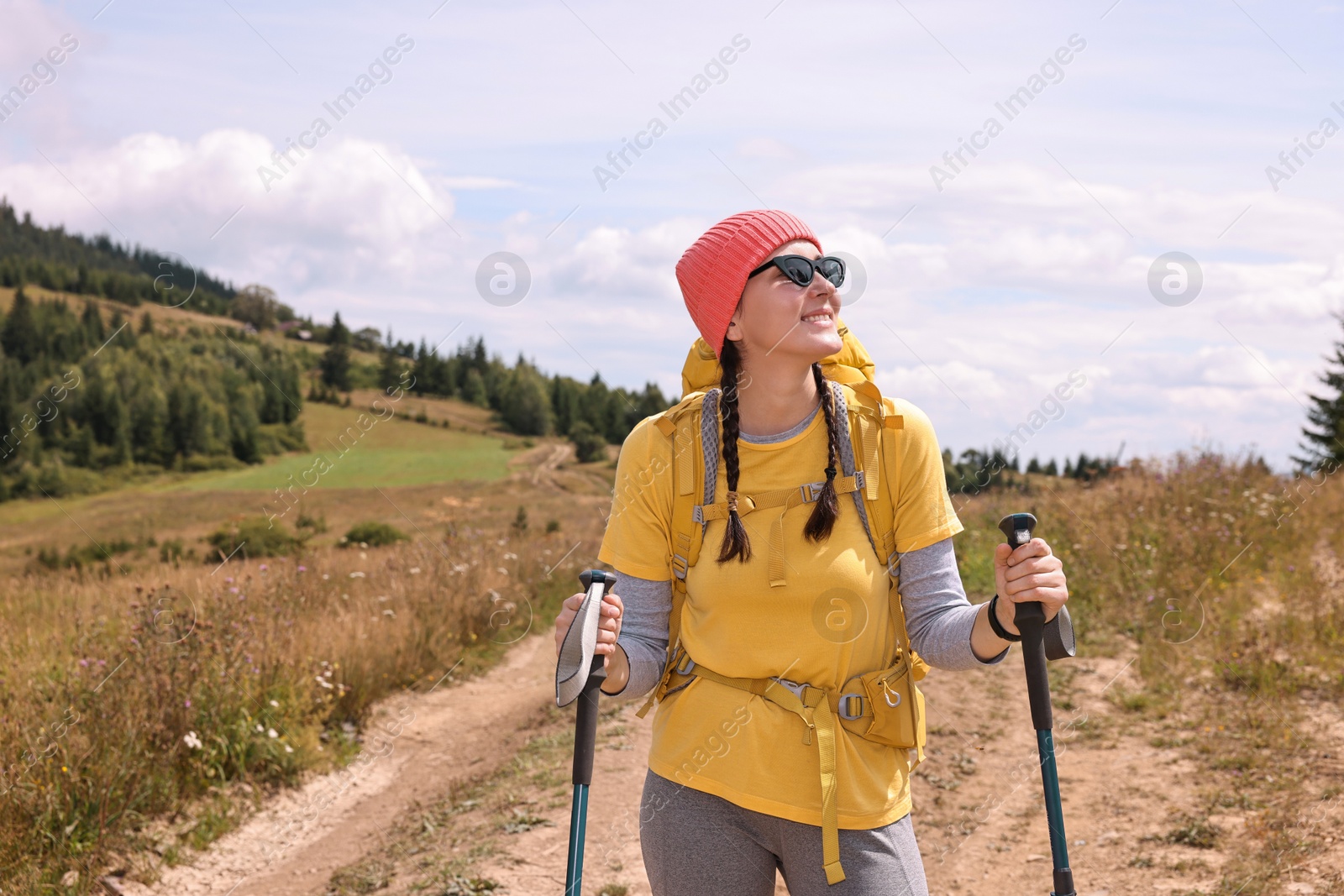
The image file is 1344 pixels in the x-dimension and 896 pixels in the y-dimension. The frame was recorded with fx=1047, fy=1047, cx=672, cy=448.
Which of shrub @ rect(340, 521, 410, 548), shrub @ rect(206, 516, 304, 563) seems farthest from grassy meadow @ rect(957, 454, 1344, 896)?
shrub @ rect(340, 521, 410, 548)

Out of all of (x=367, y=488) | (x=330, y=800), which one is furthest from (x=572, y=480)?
(x=330, y=800)

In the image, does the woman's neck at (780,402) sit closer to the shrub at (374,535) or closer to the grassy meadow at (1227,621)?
the grassy meadow at (1227,621)

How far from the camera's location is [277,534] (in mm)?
17109

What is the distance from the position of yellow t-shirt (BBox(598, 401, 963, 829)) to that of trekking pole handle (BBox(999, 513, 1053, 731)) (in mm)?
178

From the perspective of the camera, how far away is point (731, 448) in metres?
2.45

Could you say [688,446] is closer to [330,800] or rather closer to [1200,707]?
[330,800]

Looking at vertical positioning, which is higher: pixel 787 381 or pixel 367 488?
pixel 787 381

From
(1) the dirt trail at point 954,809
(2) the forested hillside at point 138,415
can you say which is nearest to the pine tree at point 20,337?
(2) the forested hillside at point 138,415

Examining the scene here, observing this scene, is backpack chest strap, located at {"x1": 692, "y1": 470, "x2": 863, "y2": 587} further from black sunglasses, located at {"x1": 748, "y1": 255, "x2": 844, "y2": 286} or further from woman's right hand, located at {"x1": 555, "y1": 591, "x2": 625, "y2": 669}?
black sunglasses, located at {"x1": 748, "y1": 255, "x2": 844, "y2": 286}

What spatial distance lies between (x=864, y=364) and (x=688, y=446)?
50 centimetres

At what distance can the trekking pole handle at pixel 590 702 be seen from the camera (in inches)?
88.8

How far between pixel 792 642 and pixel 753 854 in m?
0.47

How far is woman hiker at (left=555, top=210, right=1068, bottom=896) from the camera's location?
223 centimetres

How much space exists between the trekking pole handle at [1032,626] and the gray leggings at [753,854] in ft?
1.35
